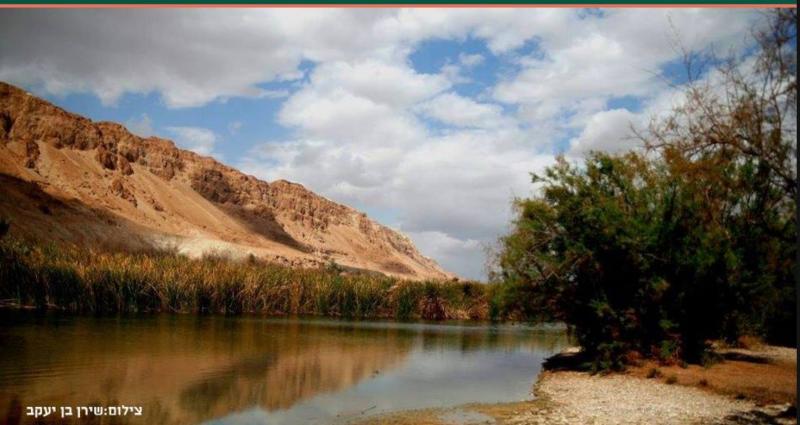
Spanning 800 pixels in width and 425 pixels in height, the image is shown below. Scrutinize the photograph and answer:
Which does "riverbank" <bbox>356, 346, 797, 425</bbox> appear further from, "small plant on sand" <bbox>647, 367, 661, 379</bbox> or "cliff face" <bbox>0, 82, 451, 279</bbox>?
"cliff face" <bbox>0, 82, 451, 279</bbox>

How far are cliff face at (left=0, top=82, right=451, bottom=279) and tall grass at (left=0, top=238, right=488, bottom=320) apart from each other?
20996 mm

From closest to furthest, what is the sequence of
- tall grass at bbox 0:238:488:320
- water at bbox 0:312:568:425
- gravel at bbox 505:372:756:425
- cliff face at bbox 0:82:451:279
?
gravel at bbox 505:372:756:425 < water at bbox 0:312:568:425 < tall grass at bbox 0:238:488:320 < cliff face at bbox 0:82:451:279

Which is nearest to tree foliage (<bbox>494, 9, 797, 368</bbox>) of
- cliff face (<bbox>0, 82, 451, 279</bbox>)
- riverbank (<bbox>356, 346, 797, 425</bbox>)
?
riverbank (<bbox>356, 346, 797, 425</bbox>)

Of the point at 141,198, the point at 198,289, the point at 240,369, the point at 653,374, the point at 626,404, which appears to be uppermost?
the point at 141,198

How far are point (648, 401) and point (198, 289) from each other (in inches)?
1097

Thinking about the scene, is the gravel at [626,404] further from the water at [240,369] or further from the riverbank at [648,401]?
the water at [240,369]

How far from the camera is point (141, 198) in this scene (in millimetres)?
78312

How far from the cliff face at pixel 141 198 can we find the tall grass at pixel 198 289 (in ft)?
68.9

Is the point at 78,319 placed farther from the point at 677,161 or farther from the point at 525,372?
the point at 677,161

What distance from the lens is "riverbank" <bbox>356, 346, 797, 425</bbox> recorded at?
1138cm

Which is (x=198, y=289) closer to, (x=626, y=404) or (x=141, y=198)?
(x=626, y=404)

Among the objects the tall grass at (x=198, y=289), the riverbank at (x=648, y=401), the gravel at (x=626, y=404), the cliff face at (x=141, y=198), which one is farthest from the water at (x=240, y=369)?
the cliff face at (x=141, y=198)

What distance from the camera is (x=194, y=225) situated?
265 ft

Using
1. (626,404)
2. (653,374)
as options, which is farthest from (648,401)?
(653,374)
